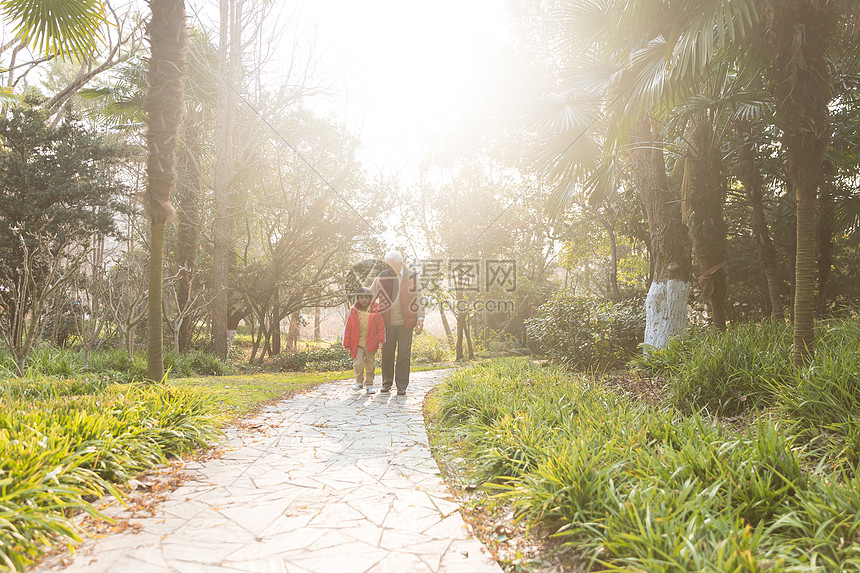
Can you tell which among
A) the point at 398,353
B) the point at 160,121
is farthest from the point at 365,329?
the point at 160,121

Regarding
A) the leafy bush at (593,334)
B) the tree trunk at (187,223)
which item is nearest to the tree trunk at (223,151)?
the tree trunk at (187,223)

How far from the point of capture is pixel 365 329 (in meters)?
6.43

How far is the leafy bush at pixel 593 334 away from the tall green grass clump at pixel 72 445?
6.09 meters

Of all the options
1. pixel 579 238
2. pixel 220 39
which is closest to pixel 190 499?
pixel 220 39

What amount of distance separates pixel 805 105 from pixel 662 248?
112 inches

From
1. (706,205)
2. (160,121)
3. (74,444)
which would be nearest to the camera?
(74,444)

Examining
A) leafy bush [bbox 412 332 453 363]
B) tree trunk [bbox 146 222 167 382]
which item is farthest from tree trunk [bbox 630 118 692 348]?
leafy bush [bbox 412 332 453 363]

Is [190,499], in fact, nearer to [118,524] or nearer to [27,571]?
[118,524]

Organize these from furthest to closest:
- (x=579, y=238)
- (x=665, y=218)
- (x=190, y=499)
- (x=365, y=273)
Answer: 1. (x=365, y=273)
2. (x=579, y=238)
3. (x=665, y=218)
4. (x=190, y=499)

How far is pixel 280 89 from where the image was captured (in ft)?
40.6

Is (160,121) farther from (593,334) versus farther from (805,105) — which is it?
(593,334)

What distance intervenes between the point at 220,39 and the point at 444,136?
7669 mm

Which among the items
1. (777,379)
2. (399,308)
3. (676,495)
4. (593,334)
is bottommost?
(676,495)

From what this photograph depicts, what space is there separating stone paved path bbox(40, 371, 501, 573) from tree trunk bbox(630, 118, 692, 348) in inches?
176
